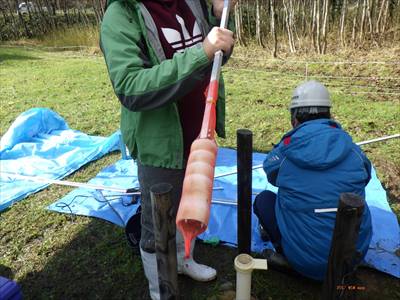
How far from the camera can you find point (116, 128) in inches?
218

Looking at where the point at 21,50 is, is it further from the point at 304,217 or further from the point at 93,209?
the point at 304,217

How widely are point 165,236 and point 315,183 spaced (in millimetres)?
1029

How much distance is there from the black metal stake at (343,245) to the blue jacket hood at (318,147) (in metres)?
0.56

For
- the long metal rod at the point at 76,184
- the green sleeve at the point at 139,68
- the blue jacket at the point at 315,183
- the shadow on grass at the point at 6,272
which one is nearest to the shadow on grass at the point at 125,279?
the shadow on grass at the point at 6,272

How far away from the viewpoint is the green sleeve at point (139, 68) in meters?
1.42

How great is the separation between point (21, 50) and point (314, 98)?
1439 cm

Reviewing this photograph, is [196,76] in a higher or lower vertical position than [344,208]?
higher

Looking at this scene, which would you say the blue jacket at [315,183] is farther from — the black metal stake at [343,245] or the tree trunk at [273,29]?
the tree trunk at [273,29]

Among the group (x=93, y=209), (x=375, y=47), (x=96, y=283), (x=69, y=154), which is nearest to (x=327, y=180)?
(x=96, y=283)

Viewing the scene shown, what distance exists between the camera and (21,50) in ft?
46.9

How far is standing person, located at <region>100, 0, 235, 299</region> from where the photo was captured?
1436mm

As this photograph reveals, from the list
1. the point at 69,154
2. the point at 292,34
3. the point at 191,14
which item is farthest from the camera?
the point at 292,34

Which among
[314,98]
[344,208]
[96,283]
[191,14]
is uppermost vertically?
[191,14]

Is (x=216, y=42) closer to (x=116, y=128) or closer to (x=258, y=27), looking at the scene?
(x=116, y=128)
